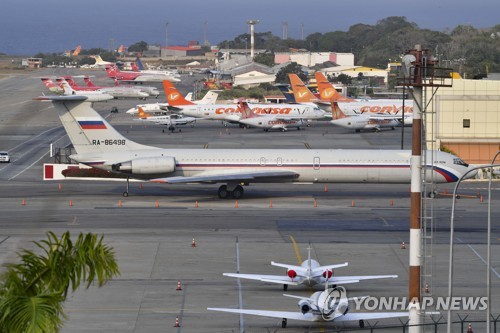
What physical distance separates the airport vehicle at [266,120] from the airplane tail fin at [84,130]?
5555 centimetres

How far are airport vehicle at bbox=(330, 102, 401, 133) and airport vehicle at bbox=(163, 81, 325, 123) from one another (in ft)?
17.7

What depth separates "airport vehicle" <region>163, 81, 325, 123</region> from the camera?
122 meters

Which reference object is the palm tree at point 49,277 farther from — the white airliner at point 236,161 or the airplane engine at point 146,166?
the white airliner at point 236,161

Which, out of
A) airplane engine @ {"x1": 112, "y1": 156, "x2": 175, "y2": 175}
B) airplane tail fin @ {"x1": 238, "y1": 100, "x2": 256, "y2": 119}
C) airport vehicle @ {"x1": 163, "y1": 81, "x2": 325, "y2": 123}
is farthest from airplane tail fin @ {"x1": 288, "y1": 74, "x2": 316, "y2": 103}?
airplane engine @ {"x1": 112, "y1": 156, "x2": 175, "y2": 175}

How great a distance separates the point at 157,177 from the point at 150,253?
16.7m

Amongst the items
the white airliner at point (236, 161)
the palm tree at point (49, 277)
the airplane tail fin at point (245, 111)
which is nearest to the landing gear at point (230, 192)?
the white airliner at point (236, 161)

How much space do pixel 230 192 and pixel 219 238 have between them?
46.9ft

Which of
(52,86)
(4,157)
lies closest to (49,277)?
(4,157)

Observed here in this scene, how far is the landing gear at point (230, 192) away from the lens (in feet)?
212

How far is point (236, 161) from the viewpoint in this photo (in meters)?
64.0

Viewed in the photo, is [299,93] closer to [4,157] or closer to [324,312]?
[4,157]

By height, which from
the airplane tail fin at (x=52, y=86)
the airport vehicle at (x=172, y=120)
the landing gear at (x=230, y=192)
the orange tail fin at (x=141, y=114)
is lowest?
the landing gear at (x=230, y=192)

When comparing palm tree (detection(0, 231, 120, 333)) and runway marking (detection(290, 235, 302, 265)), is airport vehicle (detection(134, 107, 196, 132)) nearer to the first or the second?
runway marking (detection(290, 235, 302, 265))

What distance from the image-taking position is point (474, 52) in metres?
195
